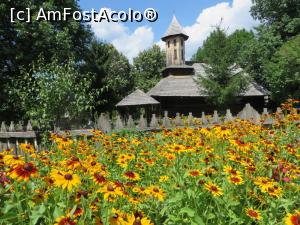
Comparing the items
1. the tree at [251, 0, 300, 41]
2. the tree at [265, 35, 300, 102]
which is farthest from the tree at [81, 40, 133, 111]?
the tree at [251, 0, 300, 41]

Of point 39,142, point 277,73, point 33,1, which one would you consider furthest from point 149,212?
point 277,73

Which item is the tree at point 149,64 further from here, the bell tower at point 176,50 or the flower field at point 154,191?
the flower field at point 154,191

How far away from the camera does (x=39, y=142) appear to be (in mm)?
8297

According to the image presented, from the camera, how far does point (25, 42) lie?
2233cm

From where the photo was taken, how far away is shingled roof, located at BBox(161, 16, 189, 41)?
32156mm

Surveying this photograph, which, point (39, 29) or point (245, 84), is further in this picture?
point (245, 84)

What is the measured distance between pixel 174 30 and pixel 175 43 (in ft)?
3.76

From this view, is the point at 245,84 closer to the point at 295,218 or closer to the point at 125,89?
the point at 125,89

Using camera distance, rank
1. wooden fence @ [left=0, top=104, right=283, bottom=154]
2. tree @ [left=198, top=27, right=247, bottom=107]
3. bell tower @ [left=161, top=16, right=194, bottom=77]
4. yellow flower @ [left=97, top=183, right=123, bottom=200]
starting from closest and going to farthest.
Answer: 1. yellow flower @ [left=97, top=183, right=123, bottom=200]
2. wooden fence @ [left=0, top=104, right=283, bottom=154]
3. tree @ [left=198, top=27, right=247, bottom=107]
4. bell tower @ [left=161, top=16, right=194, bottom=77]

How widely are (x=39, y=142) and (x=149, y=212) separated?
5.88m

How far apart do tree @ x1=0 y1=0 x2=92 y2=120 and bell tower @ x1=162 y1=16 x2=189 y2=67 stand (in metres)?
10.7

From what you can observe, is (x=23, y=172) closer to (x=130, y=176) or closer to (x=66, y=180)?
(x=66, y=180)

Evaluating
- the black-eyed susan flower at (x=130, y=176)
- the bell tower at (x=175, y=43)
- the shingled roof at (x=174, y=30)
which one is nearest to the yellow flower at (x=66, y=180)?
the black-eyed susan flower at (x=130, y=176)

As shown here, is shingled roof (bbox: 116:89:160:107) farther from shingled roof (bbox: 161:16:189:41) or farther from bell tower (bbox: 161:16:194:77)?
shingled roof (bbox: 161:16:189:41)
